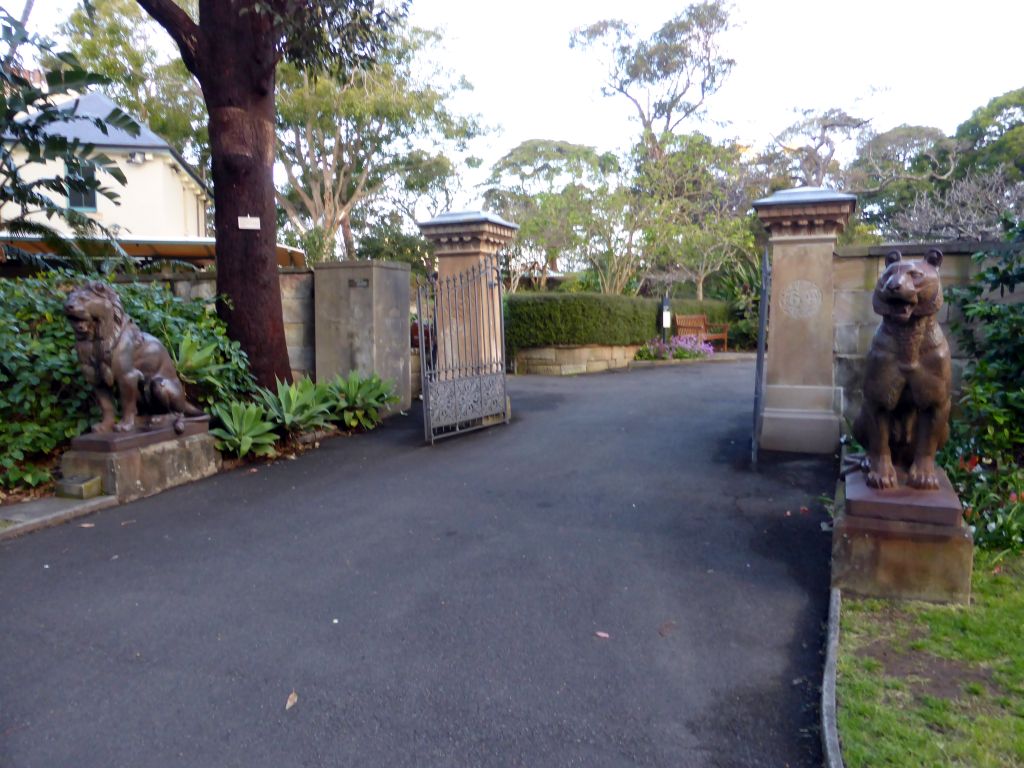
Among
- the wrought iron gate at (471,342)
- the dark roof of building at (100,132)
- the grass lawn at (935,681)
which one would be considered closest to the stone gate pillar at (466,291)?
the wrought iron gate at (471,342)

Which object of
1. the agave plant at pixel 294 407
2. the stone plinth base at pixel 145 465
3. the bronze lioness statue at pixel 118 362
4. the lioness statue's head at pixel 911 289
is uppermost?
the lioness statue's head at pixel 911 289

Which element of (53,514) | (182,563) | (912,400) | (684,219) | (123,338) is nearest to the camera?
(912,400)

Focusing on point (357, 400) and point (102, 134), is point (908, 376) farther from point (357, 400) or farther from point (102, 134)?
point (102, 134)

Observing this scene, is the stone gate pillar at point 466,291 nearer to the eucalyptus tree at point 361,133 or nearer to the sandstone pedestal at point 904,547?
the sandstone pedestal at point 904,547

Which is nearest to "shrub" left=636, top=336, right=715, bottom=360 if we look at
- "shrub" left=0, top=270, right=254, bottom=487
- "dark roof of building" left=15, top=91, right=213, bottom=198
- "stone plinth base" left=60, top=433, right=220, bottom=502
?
"shrub" left=0, top=270, right=254, bottom=487

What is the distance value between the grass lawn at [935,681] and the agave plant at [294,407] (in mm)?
5869

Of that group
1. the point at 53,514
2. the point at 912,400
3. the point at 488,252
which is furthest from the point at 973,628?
the point at 488,252

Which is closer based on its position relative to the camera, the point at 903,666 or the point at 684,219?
the point at 903,666

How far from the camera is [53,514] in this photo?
18.5 ft

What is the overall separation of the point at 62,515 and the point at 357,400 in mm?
3857

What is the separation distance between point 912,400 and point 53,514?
590cm

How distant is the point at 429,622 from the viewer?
3879 millimetres

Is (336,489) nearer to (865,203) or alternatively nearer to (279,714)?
(279,714)

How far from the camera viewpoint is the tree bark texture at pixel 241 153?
308 inches
